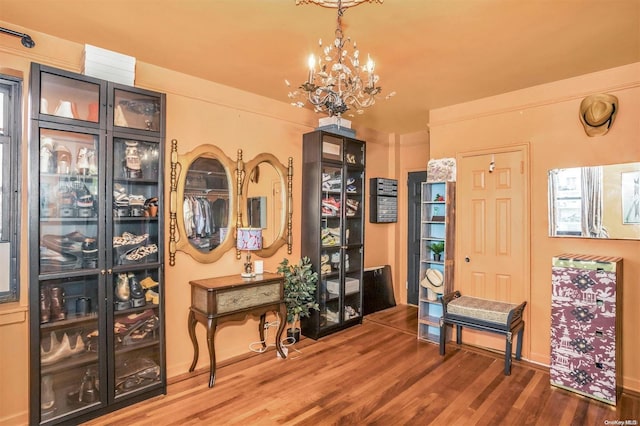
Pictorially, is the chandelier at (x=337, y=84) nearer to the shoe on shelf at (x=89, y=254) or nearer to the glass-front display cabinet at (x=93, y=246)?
the glass-front display cabinet at (x=93, y=246)

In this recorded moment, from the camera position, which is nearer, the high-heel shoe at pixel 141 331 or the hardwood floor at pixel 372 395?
the hardwood floor at pixel 372 395

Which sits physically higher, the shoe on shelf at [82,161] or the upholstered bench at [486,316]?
the shoe on shelf at [82,161]

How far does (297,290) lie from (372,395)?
133 cm

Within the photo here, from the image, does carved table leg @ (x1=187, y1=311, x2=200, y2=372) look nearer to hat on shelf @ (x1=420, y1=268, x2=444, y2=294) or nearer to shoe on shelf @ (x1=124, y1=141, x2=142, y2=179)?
shoe on shelf @ (x1=124, y1=141, x2=142, y2=179)

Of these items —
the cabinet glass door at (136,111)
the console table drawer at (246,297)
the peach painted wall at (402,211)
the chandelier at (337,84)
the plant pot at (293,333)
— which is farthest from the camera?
the peach painted wall at (402,211)

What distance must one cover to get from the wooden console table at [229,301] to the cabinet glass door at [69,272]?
2.57 ft

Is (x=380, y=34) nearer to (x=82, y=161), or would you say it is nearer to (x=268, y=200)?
(x=268, y=200)

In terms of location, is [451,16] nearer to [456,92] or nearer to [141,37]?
[456,92]

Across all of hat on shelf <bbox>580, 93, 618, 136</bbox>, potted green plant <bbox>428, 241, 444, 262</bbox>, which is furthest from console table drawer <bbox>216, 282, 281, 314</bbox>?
hat on shelf <bbox>580, 93, 618, 136</bbox>

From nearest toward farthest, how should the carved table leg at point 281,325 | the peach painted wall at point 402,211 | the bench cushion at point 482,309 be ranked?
the bench cushion at point 482,309 < the carved table leg at point 281,325 < the peach painted wall at point 402,211

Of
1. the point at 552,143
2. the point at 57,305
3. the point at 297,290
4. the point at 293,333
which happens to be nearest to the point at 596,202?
the point at 552,143

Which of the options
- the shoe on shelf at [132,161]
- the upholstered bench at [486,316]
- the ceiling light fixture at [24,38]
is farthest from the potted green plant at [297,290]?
the ceiling light fixture at [24,38]

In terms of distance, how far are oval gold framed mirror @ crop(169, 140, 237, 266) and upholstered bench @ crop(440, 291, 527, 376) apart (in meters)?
2.40

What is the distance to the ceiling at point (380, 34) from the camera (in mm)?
2133
